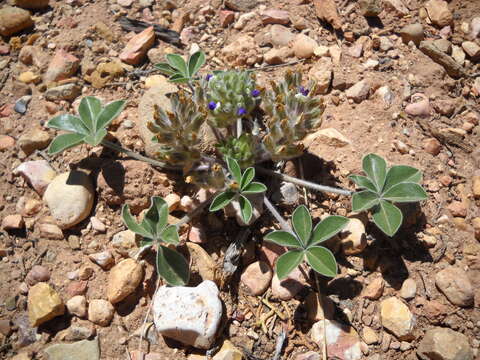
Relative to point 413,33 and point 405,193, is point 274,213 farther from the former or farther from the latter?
point 413,33

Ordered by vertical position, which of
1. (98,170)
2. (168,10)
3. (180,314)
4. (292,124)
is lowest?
(180,314)

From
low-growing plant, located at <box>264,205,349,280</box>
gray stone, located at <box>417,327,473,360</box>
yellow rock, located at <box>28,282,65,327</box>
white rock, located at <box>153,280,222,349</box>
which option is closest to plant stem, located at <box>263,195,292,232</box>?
low-growing plant, located at <box>264,205,349,280</box>

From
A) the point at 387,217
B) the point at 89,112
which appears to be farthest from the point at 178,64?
the point at 387,217

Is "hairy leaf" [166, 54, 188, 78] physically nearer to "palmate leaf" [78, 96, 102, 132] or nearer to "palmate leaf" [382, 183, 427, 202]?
"palmate leaf" [78, 96, 102, 132]

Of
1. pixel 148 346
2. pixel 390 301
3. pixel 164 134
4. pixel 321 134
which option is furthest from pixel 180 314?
pixel 321 134

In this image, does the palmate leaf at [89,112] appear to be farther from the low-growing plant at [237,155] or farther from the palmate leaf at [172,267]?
the palmate leaf at [172,267]

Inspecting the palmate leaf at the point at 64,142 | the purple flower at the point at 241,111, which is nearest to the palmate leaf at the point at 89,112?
the palmate leaf at the point at 64,142

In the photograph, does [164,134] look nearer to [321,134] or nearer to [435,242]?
[321,134]

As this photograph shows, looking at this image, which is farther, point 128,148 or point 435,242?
point 128,148
